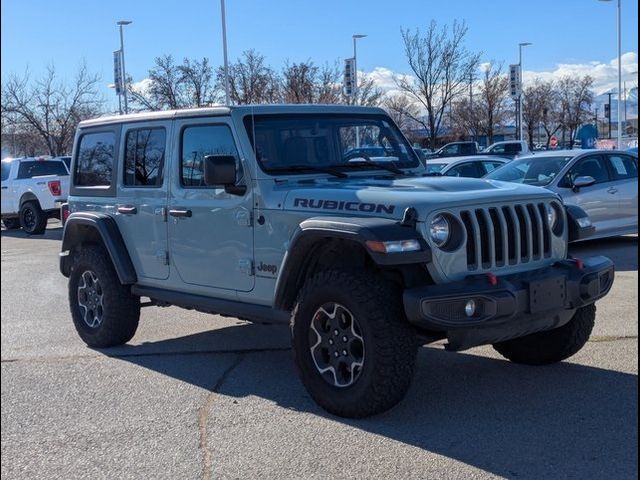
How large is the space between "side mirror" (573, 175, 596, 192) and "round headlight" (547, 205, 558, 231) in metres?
6.79

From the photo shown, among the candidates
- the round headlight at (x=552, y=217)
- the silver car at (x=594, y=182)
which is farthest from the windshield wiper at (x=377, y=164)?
the silver car at (x=594, y=182)

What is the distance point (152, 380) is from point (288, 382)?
1021 mm

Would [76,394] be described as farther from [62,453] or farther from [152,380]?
[62,453]

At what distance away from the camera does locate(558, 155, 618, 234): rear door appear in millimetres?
11898

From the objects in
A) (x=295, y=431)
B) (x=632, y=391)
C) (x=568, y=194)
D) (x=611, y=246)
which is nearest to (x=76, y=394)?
(x=295, y=431)

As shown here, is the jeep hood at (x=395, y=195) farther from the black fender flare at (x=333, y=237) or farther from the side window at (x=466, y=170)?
the side window at (x=466, y=170)

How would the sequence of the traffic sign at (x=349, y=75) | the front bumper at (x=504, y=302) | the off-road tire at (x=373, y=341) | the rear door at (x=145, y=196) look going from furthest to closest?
the traffic sign at (x=349, y=75) < the rear door at (x=145, y=196) < the off-road tire at (x=373, y=341) < the front bumper at (x=504, y=302)

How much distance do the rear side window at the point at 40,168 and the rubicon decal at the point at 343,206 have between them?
52.4ft

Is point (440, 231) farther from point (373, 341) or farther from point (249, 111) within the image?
point (249, 111)

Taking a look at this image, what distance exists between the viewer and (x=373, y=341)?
183 inches

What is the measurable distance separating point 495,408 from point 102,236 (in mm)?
3637

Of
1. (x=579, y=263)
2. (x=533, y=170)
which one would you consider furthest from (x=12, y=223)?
(x=579, y=263)

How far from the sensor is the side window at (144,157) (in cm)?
653

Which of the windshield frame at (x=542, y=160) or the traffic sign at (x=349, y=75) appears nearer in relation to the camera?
the windshield frame at (x=542, y=160)
